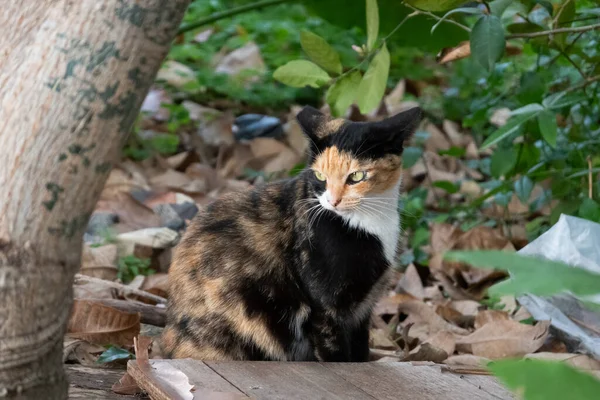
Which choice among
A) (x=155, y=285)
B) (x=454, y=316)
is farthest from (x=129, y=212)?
A: (x=454, y=316)

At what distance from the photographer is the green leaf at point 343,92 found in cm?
286

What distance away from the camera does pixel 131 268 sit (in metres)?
3.71

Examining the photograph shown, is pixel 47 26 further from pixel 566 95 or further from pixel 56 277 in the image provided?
pixel 566 95

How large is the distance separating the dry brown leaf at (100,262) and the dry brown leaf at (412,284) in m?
1.28

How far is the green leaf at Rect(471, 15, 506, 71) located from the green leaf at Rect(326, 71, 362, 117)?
1.44 feet

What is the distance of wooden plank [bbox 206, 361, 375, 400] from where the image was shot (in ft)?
7.08

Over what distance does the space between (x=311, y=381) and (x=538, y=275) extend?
5.41 ft

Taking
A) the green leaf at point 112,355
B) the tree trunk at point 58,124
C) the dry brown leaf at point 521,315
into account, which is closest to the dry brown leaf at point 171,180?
the dry brown leaf at point 521,315

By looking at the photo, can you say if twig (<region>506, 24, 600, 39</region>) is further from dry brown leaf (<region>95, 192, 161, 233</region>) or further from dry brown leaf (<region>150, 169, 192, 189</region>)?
dry brown leaf (<region>150, 169, 192, 189</region>)

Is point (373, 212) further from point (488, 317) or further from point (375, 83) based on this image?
point (488, 317)

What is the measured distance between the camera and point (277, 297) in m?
2.59

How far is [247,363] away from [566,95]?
5.77ft

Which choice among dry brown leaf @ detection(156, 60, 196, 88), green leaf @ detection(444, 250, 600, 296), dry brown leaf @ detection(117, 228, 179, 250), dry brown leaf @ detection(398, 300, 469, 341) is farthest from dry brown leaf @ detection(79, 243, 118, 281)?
green leaf @ detection(444, 250, 600, 296)

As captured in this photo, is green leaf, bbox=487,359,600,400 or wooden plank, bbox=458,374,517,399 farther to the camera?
wooden plank, bbox=458,374,517,399
